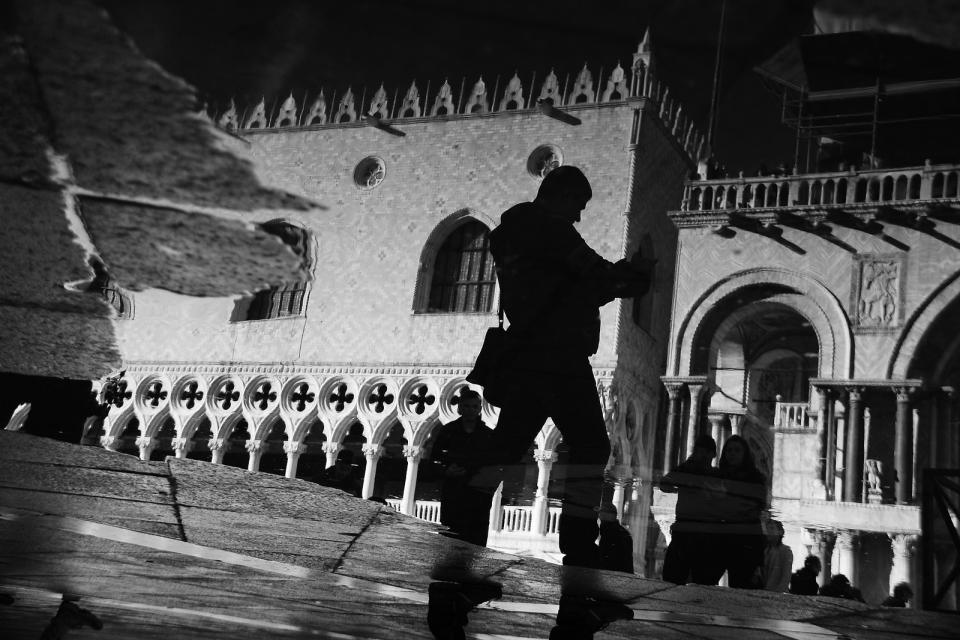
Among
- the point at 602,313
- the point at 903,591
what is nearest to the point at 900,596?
the point at 903,591

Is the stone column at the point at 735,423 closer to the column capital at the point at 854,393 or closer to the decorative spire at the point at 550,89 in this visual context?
the column capital at the point at 854,393

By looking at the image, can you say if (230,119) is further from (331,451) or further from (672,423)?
(672,423)

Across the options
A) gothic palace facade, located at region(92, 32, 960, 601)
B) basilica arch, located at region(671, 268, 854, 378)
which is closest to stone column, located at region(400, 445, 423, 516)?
gothic palace facade, located at region(92, 32, 960, 601)

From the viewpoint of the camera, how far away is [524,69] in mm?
1745

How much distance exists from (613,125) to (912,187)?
640 mm

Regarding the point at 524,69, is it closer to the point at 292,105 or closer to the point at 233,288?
the point at 292,105

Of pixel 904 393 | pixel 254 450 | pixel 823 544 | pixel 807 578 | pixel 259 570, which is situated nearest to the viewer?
pixel 904 393

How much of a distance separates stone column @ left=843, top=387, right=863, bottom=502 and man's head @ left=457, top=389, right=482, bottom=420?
2.26ft

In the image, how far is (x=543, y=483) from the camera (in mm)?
1925

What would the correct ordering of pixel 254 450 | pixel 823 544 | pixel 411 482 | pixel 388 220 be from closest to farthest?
1. pixel 823 544
2. pixel 254 450
3. pixel 388 220
4. pixel 411 482

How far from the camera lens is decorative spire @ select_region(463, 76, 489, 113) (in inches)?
75.5

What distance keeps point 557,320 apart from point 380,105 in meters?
0.57

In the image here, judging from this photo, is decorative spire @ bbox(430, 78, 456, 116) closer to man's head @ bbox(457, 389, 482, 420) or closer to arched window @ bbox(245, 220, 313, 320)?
arched window @ bbox(245, 220, 313, 320)

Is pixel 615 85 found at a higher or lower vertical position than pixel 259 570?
higher
